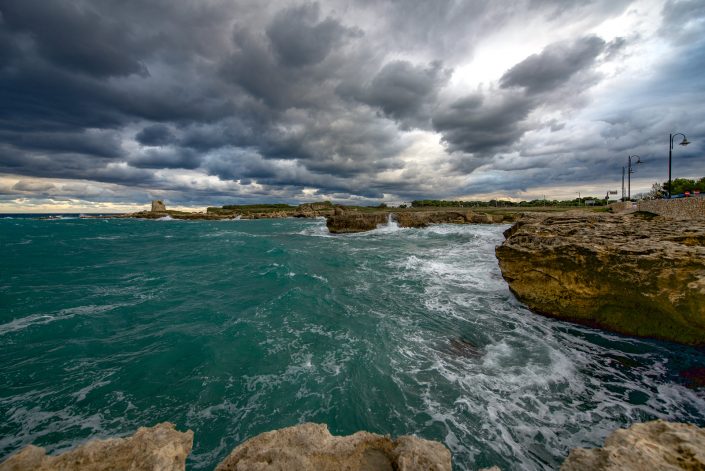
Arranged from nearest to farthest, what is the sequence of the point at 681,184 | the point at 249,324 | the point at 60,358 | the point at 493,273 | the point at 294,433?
the point at 294,433 → the point at 60,358 → the point at 249,324 → the point at 493,273 → the point at 681,184

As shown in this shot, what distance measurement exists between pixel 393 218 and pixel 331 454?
51.5 meters

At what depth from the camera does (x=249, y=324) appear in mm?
9742

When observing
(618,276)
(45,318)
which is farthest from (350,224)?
(618,276)

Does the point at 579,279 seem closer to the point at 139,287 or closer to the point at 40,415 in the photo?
the point at 40,415

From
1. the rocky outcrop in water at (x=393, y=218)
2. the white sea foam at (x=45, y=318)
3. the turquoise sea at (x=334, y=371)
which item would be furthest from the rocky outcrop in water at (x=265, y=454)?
the rocky outcrop in water at (x=393, y=218)

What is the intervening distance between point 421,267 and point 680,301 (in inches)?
469

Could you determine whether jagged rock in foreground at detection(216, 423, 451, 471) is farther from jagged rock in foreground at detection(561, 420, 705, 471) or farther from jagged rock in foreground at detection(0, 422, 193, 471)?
jagged rock in foreground at detection(561, 420, 705, 471)

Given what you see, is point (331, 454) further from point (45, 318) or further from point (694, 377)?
point (45, 318)

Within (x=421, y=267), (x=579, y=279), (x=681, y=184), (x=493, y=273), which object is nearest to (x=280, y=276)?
(x=421, y=267)

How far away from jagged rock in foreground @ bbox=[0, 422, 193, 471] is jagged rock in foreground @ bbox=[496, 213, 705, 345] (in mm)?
11053

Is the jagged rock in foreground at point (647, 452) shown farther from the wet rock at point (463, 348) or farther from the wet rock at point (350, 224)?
the wet rock at point (350, 224)

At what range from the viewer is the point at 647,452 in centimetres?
265

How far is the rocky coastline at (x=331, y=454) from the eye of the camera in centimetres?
259

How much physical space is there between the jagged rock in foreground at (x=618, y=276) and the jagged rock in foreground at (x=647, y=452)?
6.50m
